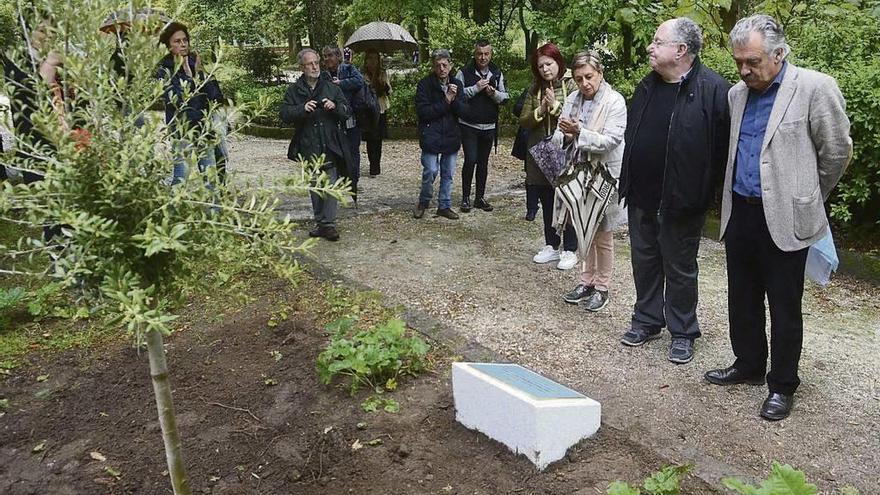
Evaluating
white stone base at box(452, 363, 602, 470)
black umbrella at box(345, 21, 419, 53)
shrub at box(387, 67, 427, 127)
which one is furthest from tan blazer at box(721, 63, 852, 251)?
shrub at box(387, 67, 427, 127)

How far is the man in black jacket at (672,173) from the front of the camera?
12.7 feet

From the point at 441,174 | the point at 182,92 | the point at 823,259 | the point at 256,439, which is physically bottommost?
the point at 256,439

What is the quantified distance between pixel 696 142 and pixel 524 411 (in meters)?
1.80

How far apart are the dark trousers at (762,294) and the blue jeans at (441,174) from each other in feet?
13.1

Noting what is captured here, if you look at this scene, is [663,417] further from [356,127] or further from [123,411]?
[356,127]

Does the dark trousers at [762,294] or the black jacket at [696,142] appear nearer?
the dark trousers at [762,294]

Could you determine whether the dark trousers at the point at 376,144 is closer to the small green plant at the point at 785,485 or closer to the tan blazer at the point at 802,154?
the tan blazer at the point at 802,154

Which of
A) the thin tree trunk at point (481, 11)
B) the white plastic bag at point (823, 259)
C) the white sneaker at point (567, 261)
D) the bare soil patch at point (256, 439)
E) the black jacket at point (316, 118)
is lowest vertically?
the bare soil patch at point (256, 439)

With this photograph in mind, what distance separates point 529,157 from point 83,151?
15.6 feet

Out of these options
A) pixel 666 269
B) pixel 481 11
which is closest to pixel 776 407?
pixel 666 269

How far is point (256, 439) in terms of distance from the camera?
3.44m

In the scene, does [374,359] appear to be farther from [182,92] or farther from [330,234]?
[330,234]

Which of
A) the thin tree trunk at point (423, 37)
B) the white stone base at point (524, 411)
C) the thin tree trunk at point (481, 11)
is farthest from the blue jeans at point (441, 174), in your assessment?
the thin tree trunk at point (423, 37)

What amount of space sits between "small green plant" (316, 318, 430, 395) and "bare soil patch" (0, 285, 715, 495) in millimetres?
111
